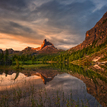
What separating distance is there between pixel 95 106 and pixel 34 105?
8.03 metres

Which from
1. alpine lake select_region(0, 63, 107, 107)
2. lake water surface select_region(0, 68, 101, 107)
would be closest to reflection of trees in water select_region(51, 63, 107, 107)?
alpine lake select_region(0, 63, 107, 107)

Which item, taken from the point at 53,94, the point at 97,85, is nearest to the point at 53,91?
the point at 53,94

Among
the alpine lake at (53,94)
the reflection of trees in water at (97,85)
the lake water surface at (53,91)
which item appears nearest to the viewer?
the alpine lake at (53,94)

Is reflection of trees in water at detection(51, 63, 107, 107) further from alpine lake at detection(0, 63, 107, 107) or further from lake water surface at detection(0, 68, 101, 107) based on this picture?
lake water surface at detection(0, 68, 101, 107)

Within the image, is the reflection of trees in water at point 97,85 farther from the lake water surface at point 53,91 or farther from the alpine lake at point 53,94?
the lake water surface at point 53,91

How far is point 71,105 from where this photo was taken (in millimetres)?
12422

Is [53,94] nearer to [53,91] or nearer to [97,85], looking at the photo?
[53,91]

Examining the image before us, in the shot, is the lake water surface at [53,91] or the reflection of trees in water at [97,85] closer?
the lake water surface at [53,91]

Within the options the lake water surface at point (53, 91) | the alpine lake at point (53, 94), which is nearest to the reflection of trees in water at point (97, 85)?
the alpine lake at point (53, 94)

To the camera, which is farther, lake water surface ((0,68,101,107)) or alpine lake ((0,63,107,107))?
lake water surface ((0,68,101,107))

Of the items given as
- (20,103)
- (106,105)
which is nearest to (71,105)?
(106,105)

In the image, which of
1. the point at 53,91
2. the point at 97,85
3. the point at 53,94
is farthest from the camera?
the point at 97,85

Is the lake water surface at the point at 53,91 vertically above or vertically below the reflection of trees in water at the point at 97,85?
below

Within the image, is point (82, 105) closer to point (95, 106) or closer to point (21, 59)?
point (95, 106)
